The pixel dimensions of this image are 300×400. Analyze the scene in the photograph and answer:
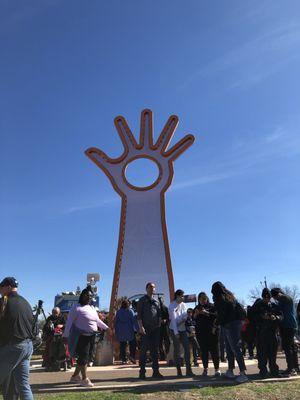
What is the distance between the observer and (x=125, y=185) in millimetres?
15867

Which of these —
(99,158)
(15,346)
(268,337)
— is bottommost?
(15,346)

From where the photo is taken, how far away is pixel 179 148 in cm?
1634

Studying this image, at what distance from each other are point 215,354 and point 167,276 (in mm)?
7157

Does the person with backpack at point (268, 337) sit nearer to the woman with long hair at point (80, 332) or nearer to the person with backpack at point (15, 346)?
the woman with long hair at point (80, 332)

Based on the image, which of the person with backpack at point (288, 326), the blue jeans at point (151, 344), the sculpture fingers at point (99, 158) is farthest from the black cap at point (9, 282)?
the sculpture fingers at point (99, 158)

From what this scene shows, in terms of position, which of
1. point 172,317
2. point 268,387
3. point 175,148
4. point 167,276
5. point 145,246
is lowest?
point 268,387

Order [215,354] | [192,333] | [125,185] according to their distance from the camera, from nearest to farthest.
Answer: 1. [215,354]
2. [192,333]
3. [125,185]

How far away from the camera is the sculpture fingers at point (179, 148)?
53.2 feet

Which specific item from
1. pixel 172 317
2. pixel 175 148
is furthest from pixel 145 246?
pixel 172 317

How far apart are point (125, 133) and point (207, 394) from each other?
12002 mm

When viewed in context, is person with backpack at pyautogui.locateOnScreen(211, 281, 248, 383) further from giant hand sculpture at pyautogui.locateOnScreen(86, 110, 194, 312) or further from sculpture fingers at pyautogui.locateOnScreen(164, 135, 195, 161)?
sculpture fingers at pyautogui.locateOnScreen(164, 135, 195, 161)

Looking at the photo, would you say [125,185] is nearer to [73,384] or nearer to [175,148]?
[175,148]

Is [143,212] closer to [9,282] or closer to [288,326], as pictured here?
[288,326]

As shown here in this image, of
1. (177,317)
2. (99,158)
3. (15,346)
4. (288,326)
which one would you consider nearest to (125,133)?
(99,158)
